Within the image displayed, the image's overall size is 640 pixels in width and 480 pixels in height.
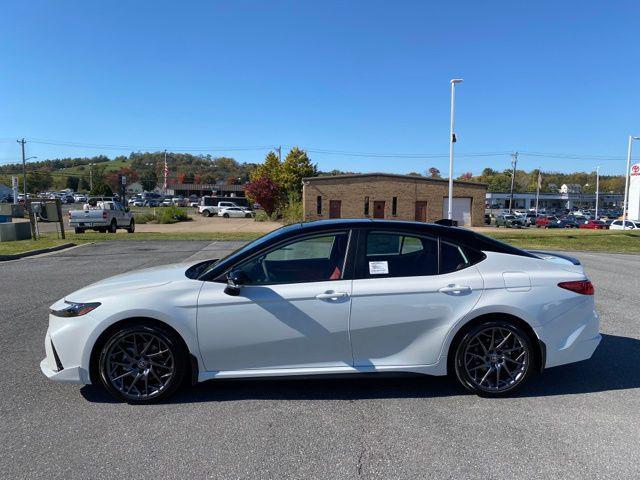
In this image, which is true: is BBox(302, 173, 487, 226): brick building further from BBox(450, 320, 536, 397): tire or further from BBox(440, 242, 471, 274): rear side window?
BBox(450, 320, 536, 397): tire

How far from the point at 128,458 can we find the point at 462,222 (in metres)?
47.9

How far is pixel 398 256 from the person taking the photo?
168 inches

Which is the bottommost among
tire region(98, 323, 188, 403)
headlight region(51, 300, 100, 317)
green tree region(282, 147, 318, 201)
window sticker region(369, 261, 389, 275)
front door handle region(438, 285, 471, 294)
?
tire region(98, 323, 188, 403)

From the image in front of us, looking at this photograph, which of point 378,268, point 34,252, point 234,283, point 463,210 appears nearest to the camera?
point 234,283

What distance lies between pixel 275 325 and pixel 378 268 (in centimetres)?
100

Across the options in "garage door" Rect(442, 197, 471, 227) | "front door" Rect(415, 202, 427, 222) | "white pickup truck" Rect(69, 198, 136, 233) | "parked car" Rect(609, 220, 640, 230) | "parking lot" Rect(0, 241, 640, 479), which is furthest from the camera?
"garage door" Rect(442, 197, 471, 227)

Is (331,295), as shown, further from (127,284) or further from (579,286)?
(579,286)

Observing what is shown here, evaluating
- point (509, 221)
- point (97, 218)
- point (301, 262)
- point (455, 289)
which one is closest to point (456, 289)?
point (455, 289)

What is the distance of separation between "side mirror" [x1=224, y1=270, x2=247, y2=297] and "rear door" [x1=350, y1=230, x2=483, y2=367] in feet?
3.09

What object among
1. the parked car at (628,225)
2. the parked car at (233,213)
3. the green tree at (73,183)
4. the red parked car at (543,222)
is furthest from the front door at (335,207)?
the green tree at (73,183)

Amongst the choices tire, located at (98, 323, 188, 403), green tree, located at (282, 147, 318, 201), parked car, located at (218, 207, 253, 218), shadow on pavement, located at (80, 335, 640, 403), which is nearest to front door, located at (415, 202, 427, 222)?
green tree, located at (282, 147, 318, 201)

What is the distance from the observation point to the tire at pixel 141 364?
12.9 ft

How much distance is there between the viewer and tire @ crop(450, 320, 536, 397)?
4105 millimetres

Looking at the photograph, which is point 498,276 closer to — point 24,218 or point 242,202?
point 24,218
